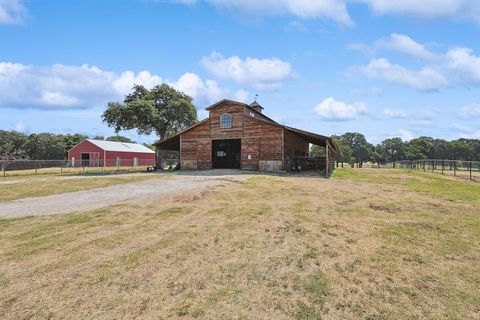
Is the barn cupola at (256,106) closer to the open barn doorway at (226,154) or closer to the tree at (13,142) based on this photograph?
the open barn doorway at (226,154)

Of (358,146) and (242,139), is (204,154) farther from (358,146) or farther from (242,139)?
(358,146)

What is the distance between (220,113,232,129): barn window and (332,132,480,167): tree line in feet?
268

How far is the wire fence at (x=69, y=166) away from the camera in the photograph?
36688mm

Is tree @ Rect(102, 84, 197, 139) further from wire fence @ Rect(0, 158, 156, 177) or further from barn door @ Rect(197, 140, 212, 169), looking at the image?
barn door @ Rect(197, 140, 212, 169)

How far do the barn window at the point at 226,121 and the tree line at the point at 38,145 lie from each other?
60947 mm

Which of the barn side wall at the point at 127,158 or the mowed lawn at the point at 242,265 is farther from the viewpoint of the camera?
the barn side wall at the point at 127,158

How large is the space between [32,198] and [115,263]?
34.3 feet

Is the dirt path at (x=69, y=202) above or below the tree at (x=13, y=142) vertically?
below

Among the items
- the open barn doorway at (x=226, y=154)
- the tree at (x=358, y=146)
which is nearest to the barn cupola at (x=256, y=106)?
the open barn doorway at (x=226, y=154)

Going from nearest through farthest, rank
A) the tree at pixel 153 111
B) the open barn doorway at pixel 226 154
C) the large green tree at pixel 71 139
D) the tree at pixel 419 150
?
the open barn doorway at pixel 226 154, the tree at pixel 153 111, the large green tree at pixel 71 139, the tree at pixel 419 150

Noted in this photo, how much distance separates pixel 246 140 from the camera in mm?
29641

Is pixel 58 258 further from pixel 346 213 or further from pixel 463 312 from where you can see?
pixel 346 213

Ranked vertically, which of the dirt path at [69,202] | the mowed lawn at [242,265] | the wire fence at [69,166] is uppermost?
the wire fence at [69,166]

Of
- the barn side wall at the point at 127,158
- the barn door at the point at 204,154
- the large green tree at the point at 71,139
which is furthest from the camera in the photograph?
the large green tree at the point at 71,139
